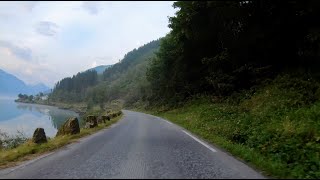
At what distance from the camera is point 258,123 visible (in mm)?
16547

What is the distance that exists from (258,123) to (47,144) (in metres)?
9.09

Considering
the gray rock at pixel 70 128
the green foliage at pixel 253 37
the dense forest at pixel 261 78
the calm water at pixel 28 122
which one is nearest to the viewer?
the dense forest at pixel 261 78

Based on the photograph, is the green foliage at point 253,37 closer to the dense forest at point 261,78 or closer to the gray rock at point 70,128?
the dense forest at point 261,78

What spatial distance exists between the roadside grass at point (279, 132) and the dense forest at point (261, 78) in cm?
3

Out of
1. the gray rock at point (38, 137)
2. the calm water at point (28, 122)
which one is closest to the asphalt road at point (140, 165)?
the gray rock at point (38, 137)

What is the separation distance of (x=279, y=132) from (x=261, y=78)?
15.4 metres

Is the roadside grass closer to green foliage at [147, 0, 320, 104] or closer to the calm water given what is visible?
green foliage at [147, 0, 320, 104]

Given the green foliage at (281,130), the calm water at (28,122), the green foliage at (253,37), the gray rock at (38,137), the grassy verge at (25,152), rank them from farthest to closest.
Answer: the calm water at (28,122), the green foliage at (253,37), the gray rock at (38,137), the grassy verge at (25,152), the green foliage at (281,130)

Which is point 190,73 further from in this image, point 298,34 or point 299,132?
point 299,132

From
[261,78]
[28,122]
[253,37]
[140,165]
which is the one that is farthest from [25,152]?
[28,122]

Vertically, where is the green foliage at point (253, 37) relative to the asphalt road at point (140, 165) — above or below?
above

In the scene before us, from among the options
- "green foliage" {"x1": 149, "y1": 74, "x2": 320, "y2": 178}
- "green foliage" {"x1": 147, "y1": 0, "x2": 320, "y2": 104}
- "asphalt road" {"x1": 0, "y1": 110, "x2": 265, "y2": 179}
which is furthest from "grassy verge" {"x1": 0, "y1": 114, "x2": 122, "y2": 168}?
"green foliage" {"x1": 147, "y1": 0, "x2": 320, "y2": 104}

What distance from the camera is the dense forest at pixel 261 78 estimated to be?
11500mm

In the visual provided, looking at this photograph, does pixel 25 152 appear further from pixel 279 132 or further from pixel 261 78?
pixel 261 78
